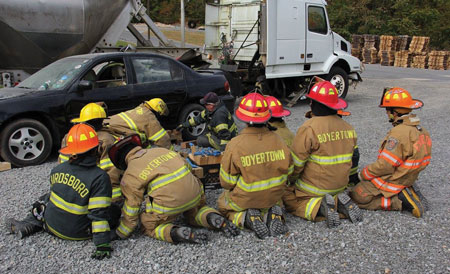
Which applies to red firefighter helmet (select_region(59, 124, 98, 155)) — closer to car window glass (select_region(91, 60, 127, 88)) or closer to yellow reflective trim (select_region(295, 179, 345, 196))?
yellow reflective trim (select_region(295, 179, 345, 196))

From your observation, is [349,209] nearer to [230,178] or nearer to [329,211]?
[329,211]

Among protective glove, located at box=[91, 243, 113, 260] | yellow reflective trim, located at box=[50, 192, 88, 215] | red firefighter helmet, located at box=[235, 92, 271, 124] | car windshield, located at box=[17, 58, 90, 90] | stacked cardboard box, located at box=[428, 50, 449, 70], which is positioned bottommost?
protective glove, located at box=[91, 243, 113, 260]

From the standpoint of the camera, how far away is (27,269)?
3189mm

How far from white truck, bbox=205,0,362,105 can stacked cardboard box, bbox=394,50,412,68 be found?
14.3 m

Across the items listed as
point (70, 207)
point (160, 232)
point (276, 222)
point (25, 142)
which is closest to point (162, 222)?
point (160, 232)

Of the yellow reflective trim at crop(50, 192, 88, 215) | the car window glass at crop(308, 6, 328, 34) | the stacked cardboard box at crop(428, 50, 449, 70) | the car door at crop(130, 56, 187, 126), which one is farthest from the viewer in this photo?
the stacked cardboard box at crop(428, 50, 449, 70)

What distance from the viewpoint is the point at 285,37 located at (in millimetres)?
9742

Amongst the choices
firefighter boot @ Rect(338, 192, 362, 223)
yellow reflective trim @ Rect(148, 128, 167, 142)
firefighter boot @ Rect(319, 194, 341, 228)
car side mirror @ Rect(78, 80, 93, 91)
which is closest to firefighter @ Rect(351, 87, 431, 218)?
firefighter boot @ Rect(338, 192, 362, 223)

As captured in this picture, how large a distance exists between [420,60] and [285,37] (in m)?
17.1

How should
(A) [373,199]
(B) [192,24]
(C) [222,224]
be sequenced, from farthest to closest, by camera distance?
(B) [192,24], (A) [373,199], (C) [222,224]

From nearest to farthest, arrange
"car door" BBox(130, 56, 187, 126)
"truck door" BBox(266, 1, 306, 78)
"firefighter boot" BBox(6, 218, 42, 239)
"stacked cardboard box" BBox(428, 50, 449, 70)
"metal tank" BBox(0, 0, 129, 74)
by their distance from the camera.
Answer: "firefighter boot" BBox(6, 218, 42, 239) → "car door" BBox(130, 56, 187, 126) → "metal tank" BBox(0, 0, 129, 74) → "truck door" BBox(266, 1, 306, 78) → "stacked cardboard box" BBox(428, 50, 449, 70)

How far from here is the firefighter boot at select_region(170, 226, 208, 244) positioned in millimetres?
3467

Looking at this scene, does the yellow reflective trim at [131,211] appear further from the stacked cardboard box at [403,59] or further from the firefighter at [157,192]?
the stacked cardboard box at [403,59]

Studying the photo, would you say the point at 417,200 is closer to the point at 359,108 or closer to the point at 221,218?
the point at 221,218
